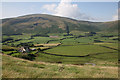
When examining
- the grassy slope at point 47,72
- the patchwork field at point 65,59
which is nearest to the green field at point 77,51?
the patchwork field at point 65,59

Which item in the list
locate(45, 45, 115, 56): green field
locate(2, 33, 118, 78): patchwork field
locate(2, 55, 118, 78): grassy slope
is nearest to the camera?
locate(2, 55, 118, 78): grassy slope

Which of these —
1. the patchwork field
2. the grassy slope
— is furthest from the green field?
the grassy slope

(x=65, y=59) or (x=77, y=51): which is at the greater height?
(x=77, y=51)

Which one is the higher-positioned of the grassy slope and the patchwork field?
the grassy slope

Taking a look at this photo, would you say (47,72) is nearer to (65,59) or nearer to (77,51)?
(65,59)

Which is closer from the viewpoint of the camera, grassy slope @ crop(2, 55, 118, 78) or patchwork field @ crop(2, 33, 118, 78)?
grassy slope @ crop(2, 55, 118, 78)

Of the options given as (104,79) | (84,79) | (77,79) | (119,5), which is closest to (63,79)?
(77,79)

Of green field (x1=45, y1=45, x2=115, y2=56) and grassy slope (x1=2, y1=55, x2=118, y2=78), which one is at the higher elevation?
grassy slope (x1=2, y1=55, x2=118, y2=78)

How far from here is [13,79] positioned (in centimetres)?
702

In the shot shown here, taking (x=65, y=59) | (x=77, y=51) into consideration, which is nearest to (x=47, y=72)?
(x=65, y=59)

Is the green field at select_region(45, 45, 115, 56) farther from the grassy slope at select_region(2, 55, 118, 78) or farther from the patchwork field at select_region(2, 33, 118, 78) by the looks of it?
the grassy slope at select_region(2, 55, 118, 78)

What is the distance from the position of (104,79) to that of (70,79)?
9.49ft

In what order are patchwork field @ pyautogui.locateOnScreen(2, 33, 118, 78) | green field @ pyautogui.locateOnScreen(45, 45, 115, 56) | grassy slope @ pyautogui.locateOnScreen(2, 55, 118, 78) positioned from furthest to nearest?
green field @ pyautogui.locateOnScreen(45, 45, 115, 56), patchwork field @ pyautogui.locateOnScreen(2, 33, 118, 78), grassy slope @ pyautogui.locateOnScreen(2, 55, 118, 78)

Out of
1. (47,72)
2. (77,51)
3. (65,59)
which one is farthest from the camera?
(77,51)
